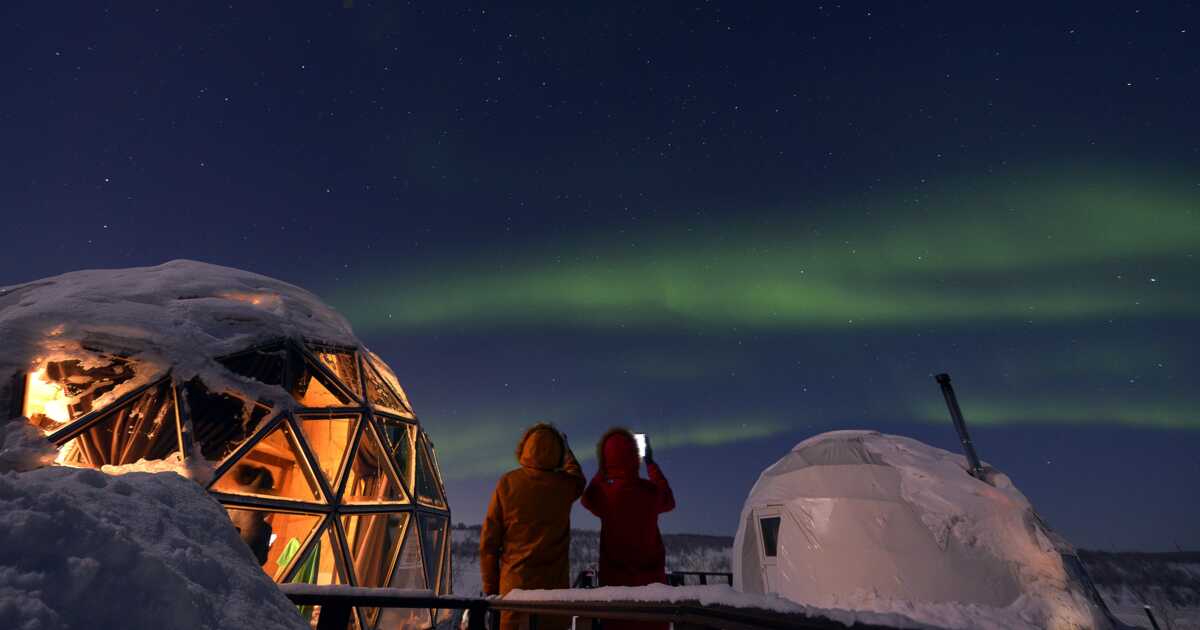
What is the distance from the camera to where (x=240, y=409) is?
6363 millimetres

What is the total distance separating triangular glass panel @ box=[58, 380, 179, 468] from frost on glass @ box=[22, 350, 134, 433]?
214mm

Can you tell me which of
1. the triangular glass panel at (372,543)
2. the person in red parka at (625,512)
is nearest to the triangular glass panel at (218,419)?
the triangular glass panel at (372,543)

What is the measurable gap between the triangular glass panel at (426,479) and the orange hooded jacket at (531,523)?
4.44m

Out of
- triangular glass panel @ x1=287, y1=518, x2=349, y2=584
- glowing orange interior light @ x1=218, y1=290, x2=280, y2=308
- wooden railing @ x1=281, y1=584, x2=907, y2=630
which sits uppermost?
glowing orange interior light @ x1=218, y1=290, x2=280, y2=308

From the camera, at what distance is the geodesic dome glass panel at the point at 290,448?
570 cm

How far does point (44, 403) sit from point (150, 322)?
1267 mm

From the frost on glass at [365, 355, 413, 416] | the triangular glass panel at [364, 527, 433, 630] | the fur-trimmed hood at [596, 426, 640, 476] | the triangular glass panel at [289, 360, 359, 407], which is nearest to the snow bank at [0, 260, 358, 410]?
the triangular glass panel at [289, 360, 359, 407]

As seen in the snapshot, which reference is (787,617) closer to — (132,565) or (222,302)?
(132,565)

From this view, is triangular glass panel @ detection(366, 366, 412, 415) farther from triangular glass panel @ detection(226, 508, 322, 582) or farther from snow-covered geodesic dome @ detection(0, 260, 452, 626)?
triangular glass panel @ detection(226, 508, 322, 582)

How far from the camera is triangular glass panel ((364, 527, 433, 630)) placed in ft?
21.3

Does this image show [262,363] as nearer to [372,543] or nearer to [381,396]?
[381,396]

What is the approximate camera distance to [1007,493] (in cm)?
898

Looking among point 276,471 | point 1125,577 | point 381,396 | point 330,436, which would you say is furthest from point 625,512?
point 1125,577

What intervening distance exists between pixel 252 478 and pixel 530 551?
171 inches
